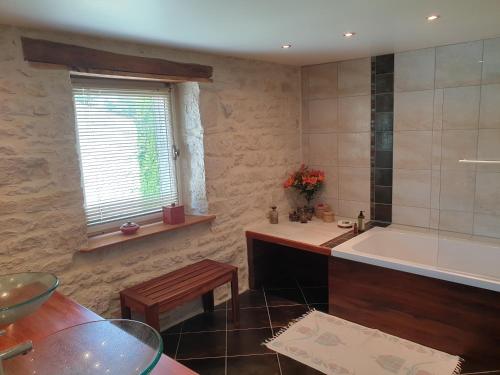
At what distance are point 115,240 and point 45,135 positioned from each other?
2.65ft

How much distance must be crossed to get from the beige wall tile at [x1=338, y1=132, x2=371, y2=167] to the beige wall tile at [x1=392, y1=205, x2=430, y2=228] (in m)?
0.51

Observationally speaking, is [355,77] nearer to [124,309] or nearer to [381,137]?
[381,137]

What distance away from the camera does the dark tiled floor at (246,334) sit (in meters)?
2.53

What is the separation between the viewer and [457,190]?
124 inches

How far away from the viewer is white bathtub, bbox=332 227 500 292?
2.48 meters

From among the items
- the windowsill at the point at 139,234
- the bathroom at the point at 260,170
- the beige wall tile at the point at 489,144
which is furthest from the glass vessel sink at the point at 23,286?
the beige wall tile at the point at 489,144

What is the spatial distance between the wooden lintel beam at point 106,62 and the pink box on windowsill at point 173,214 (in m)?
0.98

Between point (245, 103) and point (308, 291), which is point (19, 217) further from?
point (308, 291)

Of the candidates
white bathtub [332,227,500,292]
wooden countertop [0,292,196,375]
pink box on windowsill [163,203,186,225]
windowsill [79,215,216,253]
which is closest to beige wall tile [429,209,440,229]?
white bathtub [332,227,500,292]

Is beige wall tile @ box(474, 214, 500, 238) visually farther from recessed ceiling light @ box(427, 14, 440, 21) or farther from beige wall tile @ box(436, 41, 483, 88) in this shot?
recessed ceiling light @ box(427, 14, 440, 21)

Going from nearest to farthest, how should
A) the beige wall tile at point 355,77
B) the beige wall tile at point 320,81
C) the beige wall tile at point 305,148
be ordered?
the beige wall tile at point 355,77 < the beige wall tile at point 320,81 < the beige wall tile at point 305,148

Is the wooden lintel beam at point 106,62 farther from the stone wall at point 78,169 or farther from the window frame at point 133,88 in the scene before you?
the window frame at point 133,88

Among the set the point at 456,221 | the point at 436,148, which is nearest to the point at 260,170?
the point at 436,148

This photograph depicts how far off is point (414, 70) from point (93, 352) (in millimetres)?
3134
